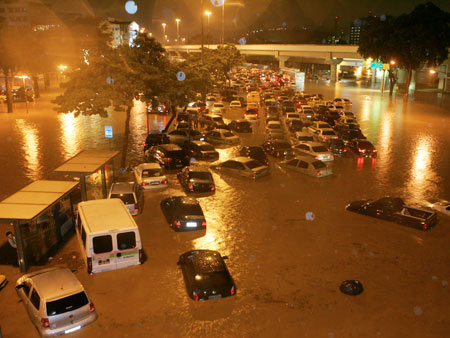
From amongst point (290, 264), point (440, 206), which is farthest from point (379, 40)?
point (290, 264)

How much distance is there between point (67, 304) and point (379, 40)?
225ft

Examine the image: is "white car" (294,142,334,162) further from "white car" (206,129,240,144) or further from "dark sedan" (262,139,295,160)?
"white car" (206,129,240,144)

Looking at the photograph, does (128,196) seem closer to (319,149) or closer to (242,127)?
(319,149)

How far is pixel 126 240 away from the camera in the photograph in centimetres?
1289

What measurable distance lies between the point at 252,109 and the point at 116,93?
24.6 meters

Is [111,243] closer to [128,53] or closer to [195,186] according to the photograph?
[195,186]

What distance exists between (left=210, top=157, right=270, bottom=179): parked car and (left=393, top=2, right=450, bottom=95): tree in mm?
49713

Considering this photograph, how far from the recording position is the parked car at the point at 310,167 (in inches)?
939

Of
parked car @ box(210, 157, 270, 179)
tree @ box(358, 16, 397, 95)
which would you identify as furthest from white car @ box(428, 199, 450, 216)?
tree @ box(358, 16, 397, 95)

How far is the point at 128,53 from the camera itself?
25.4 meters

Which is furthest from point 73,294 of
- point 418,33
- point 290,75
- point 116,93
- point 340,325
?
point 290,75

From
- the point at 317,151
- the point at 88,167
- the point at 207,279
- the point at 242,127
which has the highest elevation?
the point at 88,167

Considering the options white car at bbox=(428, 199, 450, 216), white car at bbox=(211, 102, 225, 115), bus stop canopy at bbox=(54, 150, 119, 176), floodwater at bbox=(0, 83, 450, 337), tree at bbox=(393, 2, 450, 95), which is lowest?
floodwater at bbox=(0, 83, 450, 337)

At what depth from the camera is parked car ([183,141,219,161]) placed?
27.8 metres
